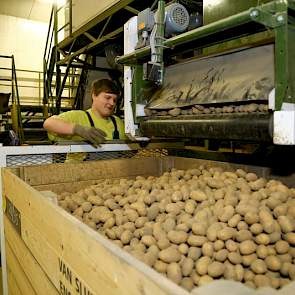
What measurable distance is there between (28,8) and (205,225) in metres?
8.57

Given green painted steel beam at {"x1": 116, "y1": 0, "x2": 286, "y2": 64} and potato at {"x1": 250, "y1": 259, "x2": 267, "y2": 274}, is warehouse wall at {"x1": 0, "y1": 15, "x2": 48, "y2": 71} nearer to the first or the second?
green painted steel beam at {"x1": 116, "y1": 0, "x2": 286, "y2": 64}

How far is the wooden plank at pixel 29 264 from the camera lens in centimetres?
110

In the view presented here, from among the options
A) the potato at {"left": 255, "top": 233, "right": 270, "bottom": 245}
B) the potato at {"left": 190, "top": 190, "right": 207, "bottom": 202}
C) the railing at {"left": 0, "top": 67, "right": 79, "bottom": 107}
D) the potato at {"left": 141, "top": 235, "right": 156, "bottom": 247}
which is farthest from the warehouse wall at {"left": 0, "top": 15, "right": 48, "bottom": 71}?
the potato at {"left": 255, "top": 233, "right": 270, "bottom": 245}

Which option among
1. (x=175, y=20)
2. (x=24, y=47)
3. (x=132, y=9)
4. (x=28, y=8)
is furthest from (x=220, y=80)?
(x=24, y=47)

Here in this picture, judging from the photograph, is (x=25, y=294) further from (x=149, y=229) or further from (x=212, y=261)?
(x=212, y=261)

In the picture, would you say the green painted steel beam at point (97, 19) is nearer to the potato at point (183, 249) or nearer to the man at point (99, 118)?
the man at point (99, 118)

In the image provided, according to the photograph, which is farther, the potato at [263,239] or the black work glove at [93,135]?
the black work glove at [93,135]

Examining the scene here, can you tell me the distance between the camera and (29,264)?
51.2 inches

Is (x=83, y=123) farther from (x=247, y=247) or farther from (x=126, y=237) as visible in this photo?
(x=247, y=247)

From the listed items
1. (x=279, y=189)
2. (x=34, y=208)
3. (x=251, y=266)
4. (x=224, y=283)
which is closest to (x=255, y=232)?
(x=251, y=266)

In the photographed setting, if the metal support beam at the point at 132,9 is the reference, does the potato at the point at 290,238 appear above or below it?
below

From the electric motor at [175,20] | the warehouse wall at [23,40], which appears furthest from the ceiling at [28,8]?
the electric motor at [175,20]

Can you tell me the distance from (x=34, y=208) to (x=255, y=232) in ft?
2.53

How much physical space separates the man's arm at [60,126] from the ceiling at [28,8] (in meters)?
6.60
